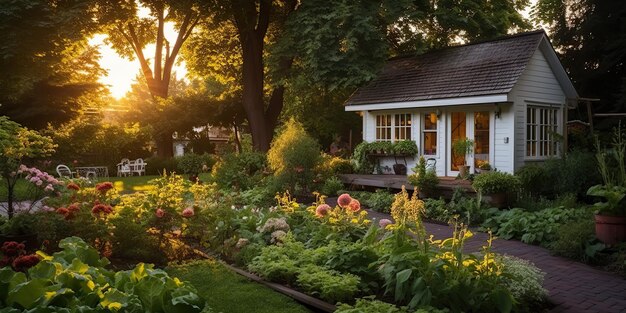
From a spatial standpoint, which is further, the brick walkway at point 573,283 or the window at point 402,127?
the window at point 402,127

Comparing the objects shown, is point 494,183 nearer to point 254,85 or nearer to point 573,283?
point 573,283

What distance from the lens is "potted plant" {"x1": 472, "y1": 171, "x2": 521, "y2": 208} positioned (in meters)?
11.3

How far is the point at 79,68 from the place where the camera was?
25234 millimetres

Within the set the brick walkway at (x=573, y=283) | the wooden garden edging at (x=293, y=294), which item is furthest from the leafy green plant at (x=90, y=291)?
the brick walkway at (x=573, y=283)

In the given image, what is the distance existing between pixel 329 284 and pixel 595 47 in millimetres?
20239

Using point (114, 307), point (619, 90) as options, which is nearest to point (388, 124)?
point (619, 90)

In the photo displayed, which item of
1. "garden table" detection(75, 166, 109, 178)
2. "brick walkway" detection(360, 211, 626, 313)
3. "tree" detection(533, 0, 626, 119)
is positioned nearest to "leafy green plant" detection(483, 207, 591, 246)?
"brick walkway" detection(360, 211, 626, 313)

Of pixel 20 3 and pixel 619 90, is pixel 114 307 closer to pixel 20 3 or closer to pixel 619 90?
pixel 20 3

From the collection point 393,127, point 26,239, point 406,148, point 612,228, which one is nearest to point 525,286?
point 612,228

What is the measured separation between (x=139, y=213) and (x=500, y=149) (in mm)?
9970

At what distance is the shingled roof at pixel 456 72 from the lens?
14.1m

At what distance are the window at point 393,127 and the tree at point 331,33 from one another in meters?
1.49

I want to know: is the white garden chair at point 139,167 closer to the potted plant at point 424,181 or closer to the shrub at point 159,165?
the shrub at point 159,165

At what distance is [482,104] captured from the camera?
1445cm
